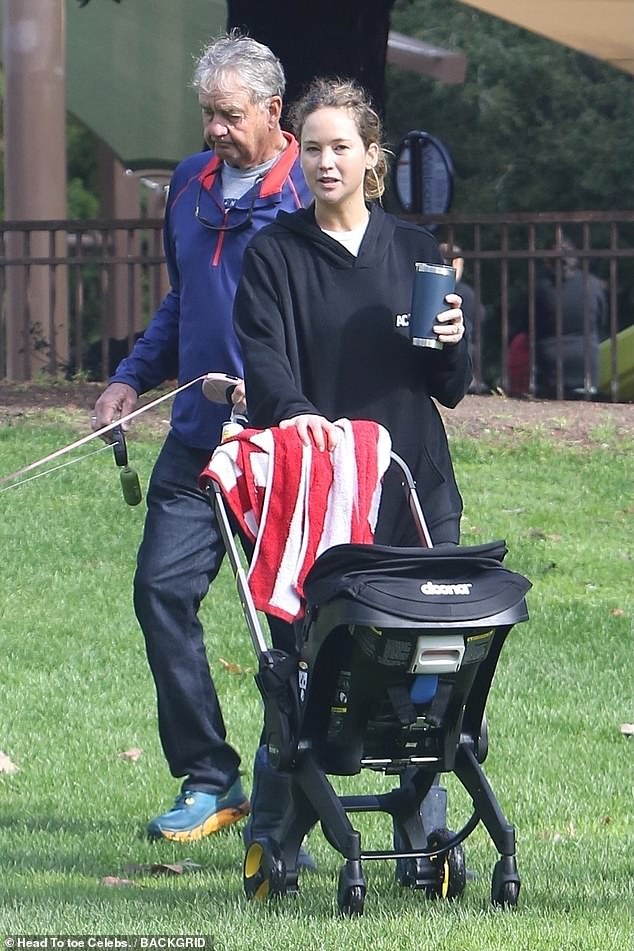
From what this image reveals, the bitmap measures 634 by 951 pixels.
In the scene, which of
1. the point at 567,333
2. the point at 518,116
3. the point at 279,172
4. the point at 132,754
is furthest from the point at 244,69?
the point at 518,116

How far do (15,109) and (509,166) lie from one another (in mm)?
11812

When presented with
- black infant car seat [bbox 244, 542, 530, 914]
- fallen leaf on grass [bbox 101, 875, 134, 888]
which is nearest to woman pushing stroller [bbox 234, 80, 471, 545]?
black infant car seat [bbox 244, 542, 530, 914]

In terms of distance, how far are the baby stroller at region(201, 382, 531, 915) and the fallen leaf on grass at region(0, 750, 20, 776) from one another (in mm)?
1722

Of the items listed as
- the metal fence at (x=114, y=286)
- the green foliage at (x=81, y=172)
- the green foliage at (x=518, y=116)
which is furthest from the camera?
the green foliage at (x=81, y=172)

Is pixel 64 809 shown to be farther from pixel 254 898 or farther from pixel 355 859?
pixel 355 859

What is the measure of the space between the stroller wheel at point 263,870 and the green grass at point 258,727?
0.06 m

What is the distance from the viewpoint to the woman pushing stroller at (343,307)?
4254mm

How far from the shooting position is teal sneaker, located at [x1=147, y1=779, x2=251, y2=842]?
5.05m

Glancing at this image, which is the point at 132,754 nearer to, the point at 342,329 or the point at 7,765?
the point at 7,765

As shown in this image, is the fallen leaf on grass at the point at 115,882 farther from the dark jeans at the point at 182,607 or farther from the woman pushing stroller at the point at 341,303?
the woman pushing stroller at the point at 341,303

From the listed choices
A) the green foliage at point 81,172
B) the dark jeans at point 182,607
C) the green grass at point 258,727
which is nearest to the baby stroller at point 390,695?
the green grass at point 258,727

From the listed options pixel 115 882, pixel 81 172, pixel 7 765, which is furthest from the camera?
pixel 81 172

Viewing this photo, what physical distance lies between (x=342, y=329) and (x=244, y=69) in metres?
0.92

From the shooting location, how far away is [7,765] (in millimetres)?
5879
